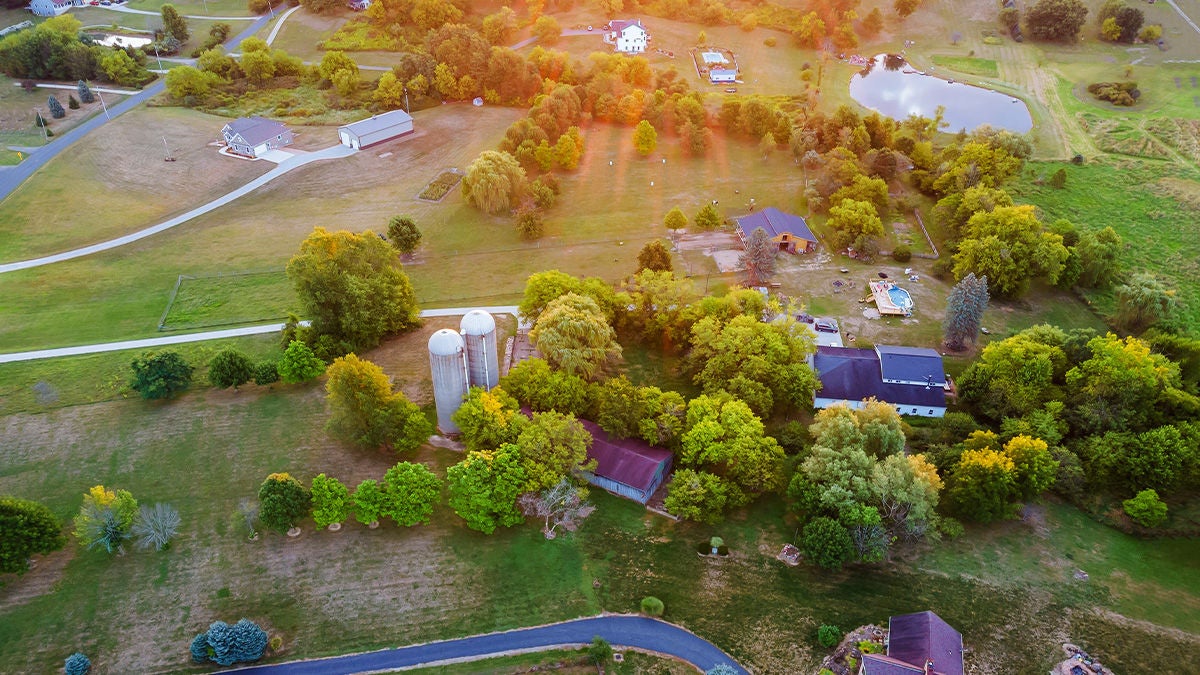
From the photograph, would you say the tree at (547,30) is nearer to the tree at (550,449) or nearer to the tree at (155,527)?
the tree at (550,449)

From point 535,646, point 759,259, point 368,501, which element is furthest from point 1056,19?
point 368,501

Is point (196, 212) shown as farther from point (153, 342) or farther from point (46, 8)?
point (46, 8)

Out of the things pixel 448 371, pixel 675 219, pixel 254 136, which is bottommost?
pixel 448 371

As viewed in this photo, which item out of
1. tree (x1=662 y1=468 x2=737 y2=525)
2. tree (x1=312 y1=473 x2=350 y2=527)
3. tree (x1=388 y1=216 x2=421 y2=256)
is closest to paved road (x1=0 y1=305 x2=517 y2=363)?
tree (x1=388 y1=216 x2=421 y2=256)

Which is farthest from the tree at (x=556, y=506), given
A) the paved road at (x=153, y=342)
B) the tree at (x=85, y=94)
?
the tree at (x=85, y=94)

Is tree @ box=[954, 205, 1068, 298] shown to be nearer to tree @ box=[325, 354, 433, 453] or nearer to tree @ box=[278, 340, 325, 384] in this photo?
tree @ box=[325, 354, 433, 453]

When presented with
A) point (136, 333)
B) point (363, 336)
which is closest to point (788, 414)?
point (363, 336)

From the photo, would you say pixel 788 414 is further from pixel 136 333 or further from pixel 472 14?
pixel 472 14
